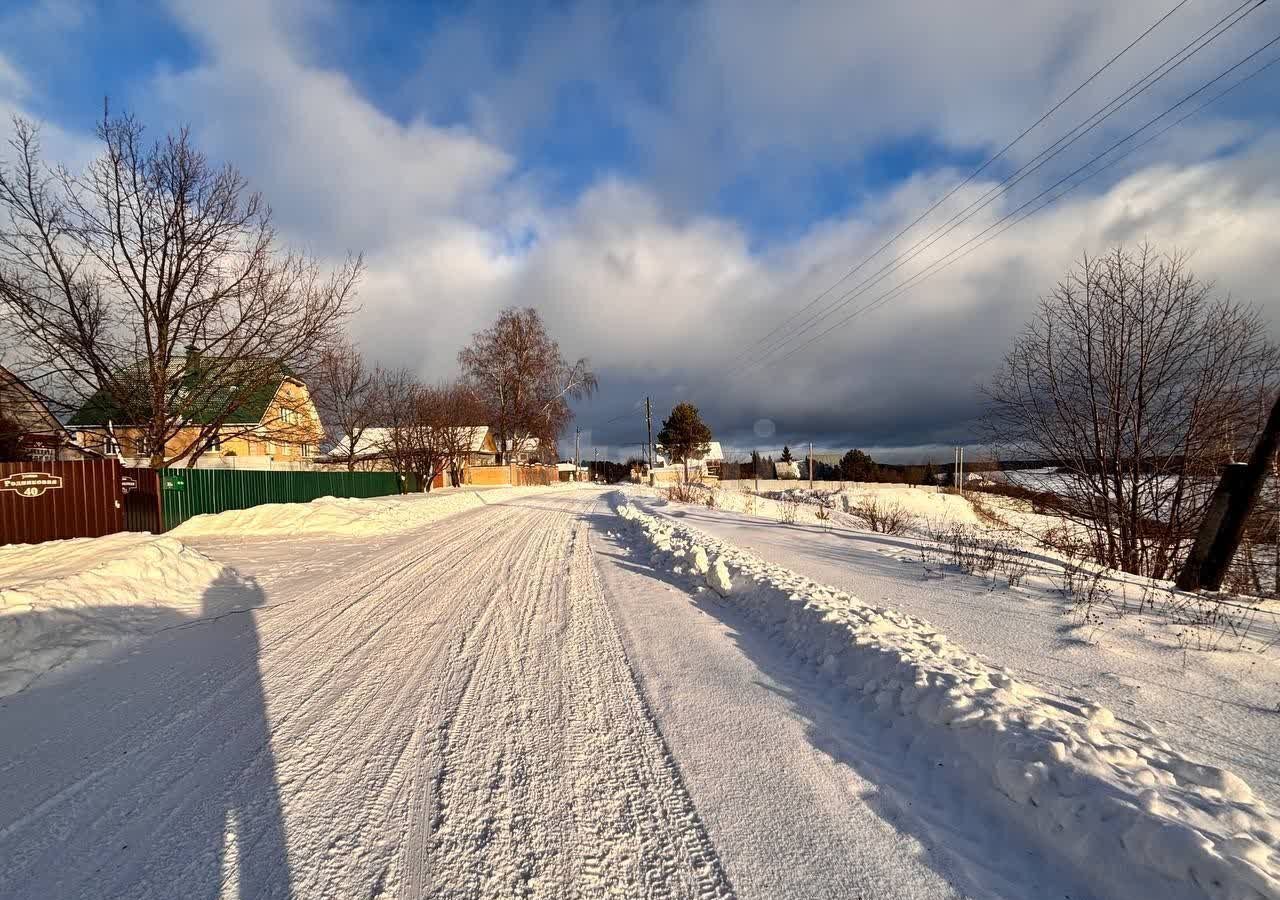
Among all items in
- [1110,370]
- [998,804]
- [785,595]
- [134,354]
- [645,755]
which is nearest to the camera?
→ [998,804]

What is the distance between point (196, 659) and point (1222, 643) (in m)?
9.08

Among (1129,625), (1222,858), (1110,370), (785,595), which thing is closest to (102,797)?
(1222,858)

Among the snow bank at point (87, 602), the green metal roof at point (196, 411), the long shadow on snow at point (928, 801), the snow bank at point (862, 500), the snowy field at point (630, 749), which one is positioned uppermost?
the green metal roof at point (196, 411)

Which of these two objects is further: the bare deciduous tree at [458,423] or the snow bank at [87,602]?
the bare deciduous tree at [458,423]

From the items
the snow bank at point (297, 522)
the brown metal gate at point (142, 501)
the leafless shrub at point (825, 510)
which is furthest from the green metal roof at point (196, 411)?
the leafless shrub at point (825, 510)

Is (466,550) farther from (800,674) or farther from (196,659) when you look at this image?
(800,674)

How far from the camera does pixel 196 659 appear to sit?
203 inches

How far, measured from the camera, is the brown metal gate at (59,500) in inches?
462

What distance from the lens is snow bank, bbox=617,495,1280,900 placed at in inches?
88.0

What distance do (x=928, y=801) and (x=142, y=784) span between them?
4.26 metres

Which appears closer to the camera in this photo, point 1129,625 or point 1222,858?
point 1222,858

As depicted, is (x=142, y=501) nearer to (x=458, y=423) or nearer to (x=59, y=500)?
(x=59, y=500)

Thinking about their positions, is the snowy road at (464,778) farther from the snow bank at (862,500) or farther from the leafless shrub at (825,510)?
A: the snow bank at (862,500)

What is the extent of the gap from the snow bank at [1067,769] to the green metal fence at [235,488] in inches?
671
